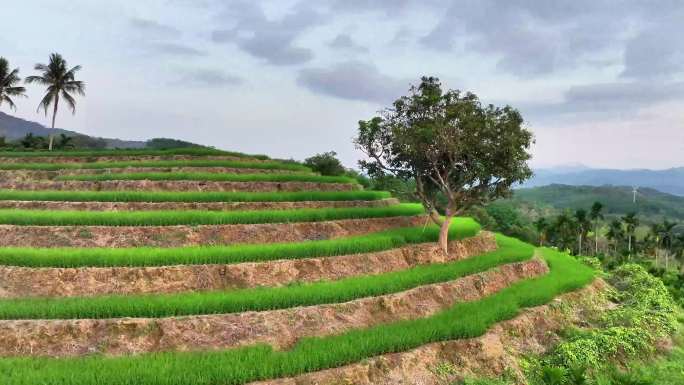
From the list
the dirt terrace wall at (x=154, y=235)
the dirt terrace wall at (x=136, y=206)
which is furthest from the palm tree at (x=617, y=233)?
the dirt terrace wall at (x=136, y=206)

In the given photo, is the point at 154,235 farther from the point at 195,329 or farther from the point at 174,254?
the point at 195,329

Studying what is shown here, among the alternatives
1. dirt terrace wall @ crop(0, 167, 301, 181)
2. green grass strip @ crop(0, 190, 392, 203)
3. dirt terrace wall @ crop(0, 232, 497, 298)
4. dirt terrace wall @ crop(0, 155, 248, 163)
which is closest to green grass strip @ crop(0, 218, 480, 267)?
dirt terrace wall @ crop(0, 232, 497, 298)

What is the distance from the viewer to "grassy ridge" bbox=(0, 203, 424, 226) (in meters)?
19.1

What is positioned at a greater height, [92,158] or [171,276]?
[92,158]

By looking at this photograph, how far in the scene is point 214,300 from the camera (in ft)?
47.3

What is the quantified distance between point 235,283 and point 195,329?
135 inches

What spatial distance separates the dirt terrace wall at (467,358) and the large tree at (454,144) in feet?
21.3

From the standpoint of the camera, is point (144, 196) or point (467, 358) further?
point (144, 196)

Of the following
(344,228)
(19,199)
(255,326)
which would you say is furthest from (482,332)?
(19,199)

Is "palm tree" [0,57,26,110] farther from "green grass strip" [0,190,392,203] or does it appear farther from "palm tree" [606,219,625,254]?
"palm tree" [606,219,625,254]

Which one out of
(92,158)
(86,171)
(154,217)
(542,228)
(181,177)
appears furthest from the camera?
(542,228)

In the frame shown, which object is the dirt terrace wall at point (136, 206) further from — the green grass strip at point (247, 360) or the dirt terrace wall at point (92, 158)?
the green grass strip at point (247, 360)

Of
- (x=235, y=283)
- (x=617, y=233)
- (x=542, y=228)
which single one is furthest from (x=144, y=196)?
(x=617, y=233)

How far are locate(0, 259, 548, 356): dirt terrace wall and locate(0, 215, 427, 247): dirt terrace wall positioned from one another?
6.15m
